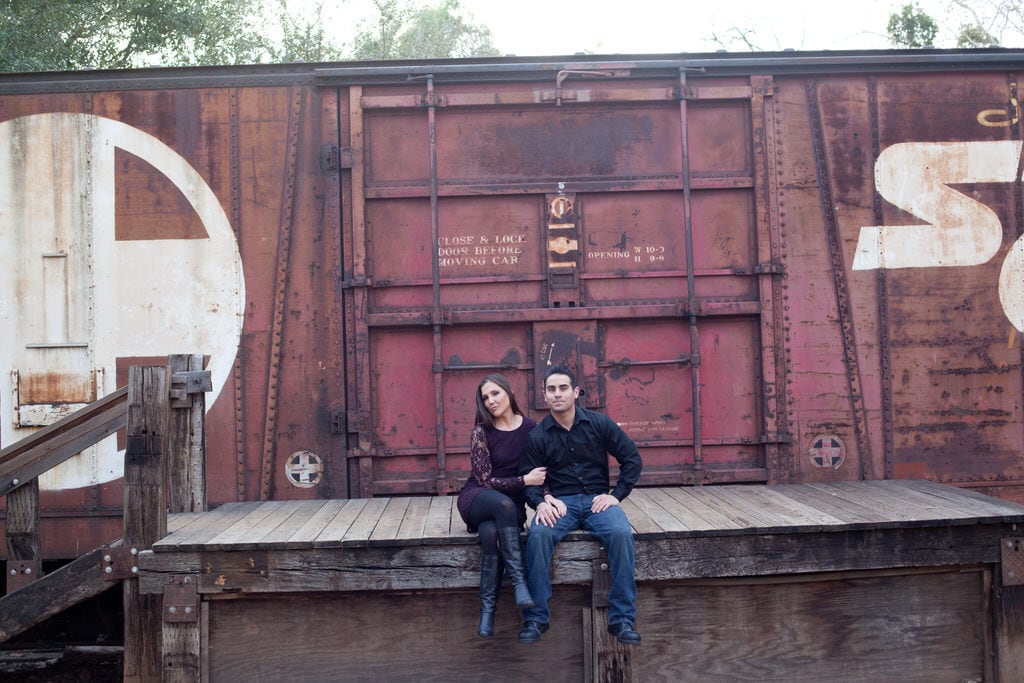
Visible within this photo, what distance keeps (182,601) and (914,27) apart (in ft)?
49.2

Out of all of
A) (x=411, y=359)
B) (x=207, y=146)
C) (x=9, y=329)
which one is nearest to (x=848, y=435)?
(x=411, y=359)

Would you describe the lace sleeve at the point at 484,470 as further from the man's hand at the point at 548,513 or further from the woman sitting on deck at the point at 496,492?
the man's hand at the point at 548,513

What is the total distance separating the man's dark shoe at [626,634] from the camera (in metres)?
3.79

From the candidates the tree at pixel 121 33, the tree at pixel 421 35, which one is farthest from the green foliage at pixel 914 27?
the tree at pixel 121 33

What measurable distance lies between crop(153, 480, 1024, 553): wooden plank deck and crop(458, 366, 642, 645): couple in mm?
183

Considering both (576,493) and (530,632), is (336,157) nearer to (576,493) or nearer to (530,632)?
(576,493)

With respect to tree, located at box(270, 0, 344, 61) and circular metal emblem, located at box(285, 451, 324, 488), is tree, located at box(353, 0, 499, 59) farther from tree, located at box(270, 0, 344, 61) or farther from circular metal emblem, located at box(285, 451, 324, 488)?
circular metal emblem, located at box(285, 451, 324, 488)

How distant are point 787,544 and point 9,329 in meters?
4.68

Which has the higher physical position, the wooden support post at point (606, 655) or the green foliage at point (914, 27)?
the green foliage at point (914, 27)

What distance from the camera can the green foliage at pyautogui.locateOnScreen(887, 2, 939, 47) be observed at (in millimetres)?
14586

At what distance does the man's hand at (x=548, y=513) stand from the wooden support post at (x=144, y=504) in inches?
74.7

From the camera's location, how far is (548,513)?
13.2 ft

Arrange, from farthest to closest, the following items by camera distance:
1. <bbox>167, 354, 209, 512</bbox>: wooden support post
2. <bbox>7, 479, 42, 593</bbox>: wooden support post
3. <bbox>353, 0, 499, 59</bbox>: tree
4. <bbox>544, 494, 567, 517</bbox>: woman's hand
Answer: <bbox>353, 0, 499, 59</bbox>: tree → <bbox>7, 479, 42, 593</bbox>: wooden support post → <bbox>167, 354, 209, 512</bbox>: wooden support post → <bbox>544, 494, 567, 517</bbox>: woman's hand

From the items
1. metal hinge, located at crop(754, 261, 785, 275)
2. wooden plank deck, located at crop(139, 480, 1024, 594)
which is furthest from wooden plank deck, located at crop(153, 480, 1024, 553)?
metal hinge, located at crop(754, 261, 785, 275)
